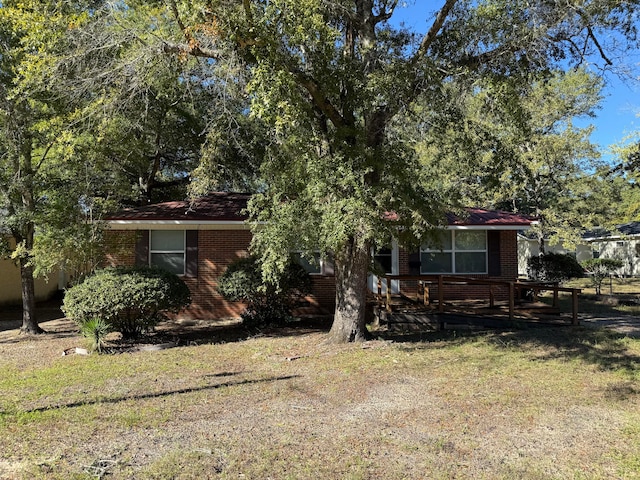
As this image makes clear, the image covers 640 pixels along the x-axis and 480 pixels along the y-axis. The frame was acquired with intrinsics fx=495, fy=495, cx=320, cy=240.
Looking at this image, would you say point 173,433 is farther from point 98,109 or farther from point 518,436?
point 98,109

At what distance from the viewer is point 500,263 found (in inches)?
562

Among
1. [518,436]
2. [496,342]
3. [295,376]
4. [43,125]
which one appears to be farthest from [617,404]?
[43,125]

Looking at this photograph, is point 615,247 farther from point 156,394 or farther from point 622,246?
point 156,394

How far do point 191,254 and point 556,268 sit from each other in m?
12.3

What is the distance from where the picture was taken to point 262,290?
10547 mm

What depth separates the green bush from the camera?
9.20m

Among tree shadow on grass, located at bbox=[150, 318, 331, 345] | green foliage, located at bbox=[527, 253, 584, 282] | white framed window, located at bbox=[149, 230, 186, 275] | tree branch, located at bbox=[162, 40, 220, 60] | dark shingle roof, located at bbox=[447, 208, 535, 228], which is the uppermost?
tree branch, located at bbox=[162, 40, 220, 60]

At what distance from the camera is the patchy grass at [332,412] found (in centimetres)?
422

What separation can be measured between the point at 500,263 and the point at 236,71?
388 inches

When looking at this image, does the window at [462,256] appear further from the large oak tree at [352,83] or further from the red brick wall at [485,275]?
the large oak tree at [352,83]

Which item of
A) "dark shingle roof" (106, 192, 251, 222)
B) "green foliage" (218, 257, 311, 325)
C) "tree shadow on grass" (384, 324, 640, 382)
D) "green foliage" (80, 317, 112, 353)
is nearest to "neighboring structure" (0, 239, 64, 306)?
"dark shingle roof" (106, 192, 251, 222)

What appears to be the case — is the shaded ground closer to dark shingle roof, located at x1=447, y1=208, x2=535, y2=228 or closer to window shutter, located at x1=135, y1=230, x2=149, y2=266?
window shutter, located at x1=135, y1=230, x2=149, y2=266

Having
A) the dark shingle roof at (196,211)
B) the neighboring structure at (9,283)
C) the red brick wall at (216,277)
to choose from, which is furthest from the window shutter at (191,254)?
the neighboring structure at (9,283)

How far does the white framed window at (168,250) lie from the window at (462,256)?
6.78 m
